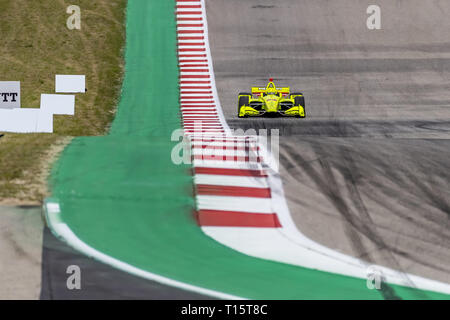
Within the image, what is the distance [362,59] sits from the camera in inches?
945

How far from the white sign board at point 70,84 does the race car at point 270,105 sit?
426 cm

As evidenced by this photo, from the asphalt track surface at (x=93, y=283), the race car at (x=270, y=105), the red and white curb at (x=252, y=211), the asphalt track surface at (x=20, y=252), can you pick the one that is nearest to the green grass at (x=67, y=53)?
the race car at (x=270, y=105)

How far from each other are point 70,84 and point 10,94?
332 cm

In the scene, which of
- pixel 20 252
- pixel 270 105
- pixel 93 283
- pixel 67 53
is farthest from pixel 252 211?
pixel 67 53

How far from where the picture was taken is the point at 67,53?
2298 cm

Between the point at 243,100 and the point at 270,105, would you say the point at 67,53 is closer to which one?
the point at 243,100

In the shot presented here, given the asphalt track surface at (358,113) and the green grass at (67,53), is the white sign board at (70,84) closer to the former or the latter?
the green grass at (67,53)

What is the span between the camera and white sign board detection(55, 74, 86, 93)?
63.4 feet

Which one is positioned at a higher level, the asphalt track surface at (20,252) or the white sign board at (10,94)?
the white sign board at (10,94)

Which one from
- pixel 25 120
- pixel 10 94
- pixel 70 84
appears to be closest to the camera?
pixel 10 94

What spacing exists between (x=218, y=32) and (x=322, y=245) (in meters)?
16.6

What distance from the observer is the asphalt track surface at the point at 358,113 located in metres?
10.3

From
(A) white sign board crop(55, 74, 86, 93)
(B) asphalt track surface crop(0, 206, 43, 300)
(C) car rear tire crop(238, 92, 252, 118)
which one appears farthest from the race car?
(B) asphalt track surface crop(0, 206, 43, 300)
